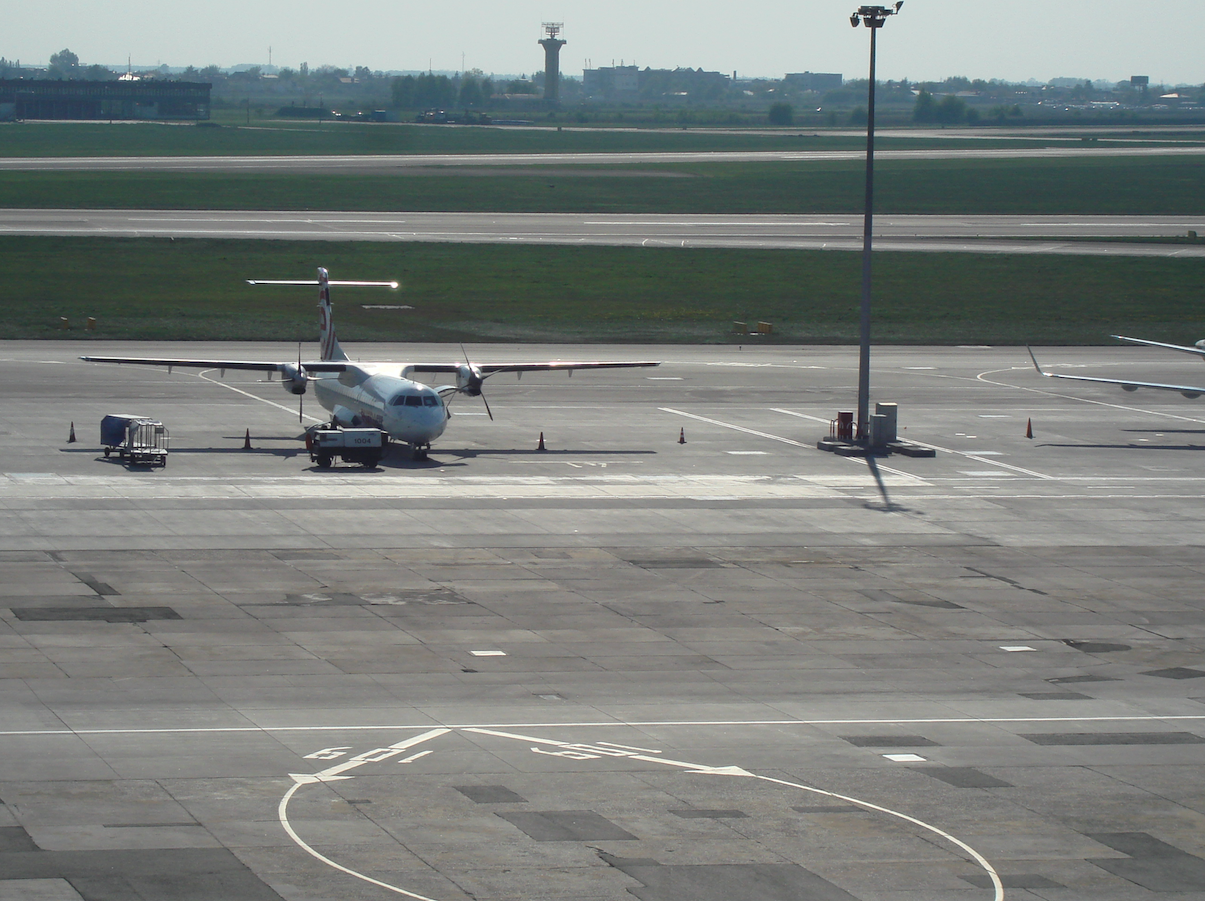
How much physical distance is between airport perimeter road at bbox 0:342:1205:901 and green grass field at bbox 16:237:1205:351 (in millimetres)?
32124

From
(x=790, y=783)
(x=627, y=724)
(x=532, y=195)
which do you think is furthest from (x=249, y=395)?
(x=532, y=195)

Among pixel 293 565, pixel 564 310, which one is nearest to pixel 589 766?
pixel 293 565

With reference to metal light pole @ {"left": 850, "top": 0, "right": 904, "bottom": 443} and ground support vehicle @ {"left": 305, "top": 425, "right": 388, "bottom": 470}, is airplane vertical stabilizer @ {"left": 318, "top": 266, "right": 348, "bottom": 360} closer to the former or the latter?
ground support vehicle @ {"left": 305, "top": 425, "right": 388, "bottom": 470}

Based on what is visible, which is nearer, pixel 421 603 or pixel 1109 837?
pixel 1109 837

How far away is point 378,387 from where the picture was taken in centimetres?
5859

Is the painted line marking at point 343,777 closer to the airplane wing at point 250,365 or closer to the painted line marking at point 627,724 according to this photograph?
the painted line marking at point 627,724

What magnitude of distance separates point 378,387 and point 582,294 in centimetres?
5206

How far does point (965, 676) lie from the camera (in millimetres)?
32781

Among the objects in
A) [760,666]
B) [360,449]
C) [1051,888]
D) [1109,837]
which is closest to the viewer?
[1051,888]

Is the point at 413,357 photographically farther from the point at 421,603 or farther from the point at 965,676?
the point at 965,676

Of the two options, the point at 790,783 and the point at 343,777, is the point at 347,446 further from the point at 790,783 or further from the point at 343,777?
the point at 790,783

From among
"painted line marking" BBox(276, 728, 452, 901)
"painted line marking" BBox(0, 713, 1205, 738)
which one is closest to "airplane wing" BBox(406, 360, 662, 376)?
"painted line marking" BBox(0, 713, 1205, 738)

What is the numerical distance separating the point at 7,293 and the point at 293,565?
70.2m

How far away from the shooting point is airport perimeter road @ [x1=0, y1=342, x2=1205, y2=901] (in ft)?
73.0
